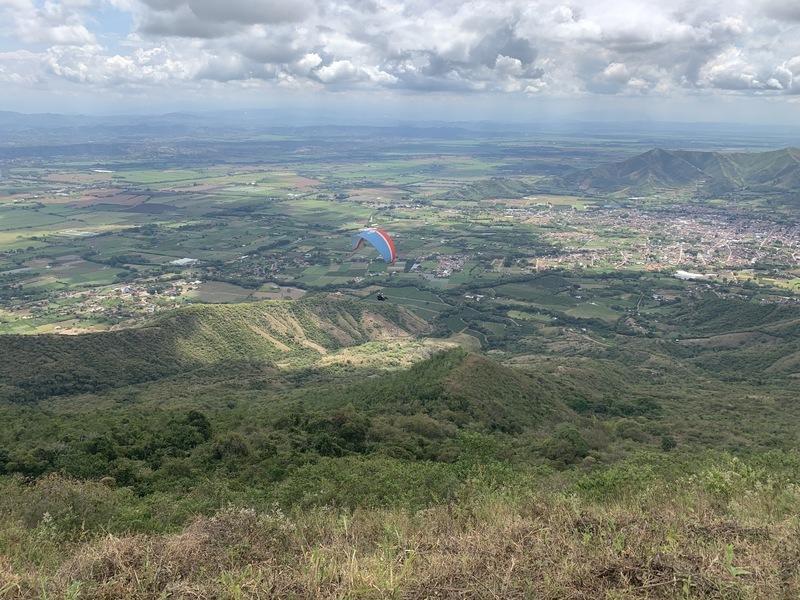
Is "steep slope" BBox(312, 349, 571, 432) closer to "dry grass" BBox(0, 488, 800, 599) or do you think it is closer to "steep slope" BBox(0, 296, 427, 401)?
"dry grass" BBox(0, 488, 800, 599)

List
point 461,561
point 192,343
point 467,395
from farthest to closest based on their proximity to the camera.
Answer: point 192,343, point 467,395, point 461,561

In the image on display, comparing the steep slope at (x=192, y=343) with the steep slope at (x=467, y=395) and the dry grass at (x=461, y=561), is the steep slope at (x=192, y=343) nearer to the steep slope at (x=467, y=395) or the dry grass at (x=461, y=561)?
the steep slope at (x=467, y=395)

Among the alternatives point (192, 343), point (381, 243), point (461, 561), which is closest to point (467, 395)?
point (381, 243)

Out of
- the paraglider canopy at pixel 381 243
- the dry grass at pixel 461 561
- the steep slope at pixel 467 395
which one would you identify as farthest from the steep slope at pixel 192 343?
the dry grass at pixel 461 561

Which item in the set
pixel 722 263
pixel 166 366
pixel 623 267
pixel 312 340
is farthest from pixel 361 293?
pixel 722 263

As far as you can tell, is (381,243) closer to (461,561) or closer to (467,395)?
(467,395)
